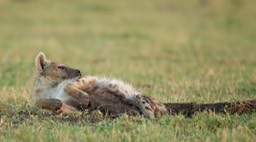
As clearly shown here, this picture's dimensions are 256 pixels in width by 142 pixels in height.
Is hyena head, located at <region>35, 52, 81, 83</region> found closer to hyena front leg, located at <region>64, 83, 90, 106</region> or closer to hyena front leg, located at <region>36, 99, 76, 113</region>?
hyena front leg, located at <region>64, 83, 90, 106</region>

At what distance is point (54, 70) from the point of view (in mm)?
8453

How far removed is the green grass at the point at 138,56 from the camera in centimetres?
659

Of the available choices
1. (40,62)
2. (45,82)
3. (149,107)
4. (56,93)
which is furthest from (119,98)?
(40,62)

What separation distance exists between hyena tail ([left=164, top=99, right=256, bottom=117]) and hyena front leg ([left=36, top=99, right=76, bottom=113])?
1.21 m

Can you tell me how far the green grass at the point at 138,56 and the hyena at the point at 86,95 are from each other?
225mm

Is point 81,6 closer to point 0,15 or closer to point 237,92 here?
point 0,15

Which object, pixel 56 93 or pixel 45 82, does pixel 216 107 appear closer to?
pixel 56 93

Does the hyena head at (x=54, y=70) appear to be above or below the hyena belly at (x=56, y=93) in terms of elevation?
above

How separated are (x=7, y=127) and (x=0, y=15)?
674 inches

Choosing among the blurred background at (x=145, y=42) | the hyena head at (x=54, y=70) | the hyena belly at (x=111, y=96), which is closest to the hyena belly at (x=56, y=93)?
the hyena head at (x=54, y=70)

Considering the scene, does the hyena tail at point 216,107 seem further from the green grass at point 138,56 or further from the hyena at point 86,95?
the green grass at point 138,56

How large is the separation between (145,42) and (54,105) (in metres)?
11.6

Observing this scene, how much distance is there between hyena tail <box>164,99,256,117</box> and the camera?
7504 mm

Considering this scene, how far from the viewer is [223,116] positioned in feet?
23.5
